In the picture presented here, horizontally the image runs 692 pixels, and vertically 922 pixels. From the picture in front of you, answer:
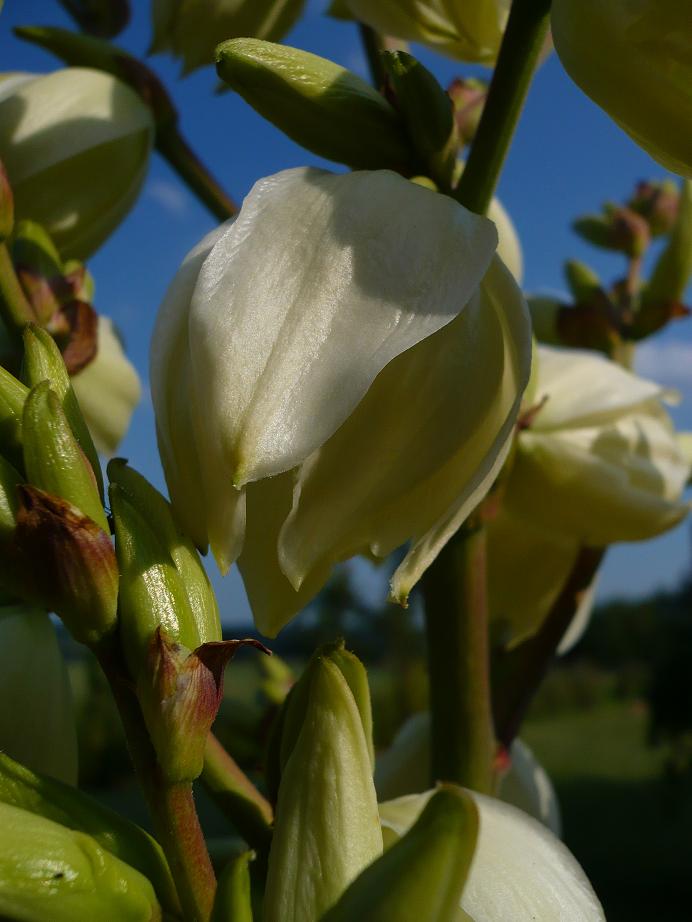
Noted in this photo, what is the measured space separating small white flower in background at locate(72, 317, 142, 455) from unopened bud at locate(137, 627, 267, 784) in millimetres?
352

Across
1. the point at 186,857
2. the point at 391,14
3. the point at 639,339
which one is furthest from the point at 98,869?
the point at 639,339

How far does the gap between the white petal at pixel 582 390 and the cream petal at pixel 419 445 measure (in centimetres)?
25

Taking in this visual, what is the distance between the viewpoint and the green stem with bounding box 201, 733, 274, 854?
1.14 ft

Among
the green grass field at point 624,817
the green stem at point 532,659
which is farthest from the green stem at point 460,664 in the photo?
the green grass field at point 624,817

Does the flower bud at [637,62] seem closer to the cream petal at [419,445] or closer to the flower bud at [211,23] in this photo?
the cream petal at [419,445]

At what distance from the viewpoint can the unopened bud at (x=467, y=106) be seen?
0.60 metres

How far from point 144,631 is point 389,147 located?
0.68 feet

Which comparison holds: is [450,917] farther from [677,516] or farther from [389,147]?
[677,516]

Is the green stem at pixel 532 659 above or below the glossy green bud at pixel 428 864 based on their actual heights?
below

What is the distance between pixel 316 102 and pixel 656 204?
2.32 ft

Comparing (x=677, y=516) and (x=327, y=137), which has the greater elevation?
(x=327, y=137)

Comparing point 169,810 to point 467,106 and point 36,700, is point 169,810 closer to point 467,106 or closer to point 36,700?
point 36,700

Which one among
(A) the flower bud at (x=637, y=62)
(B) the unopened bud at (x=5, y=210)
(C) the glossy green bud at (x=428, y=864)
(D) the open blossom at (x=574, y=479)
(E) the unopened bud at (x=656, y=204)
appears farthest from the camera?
(E) the unopened bud at (x=656, y=204)

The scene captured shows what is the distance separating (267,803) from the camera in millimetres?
366
